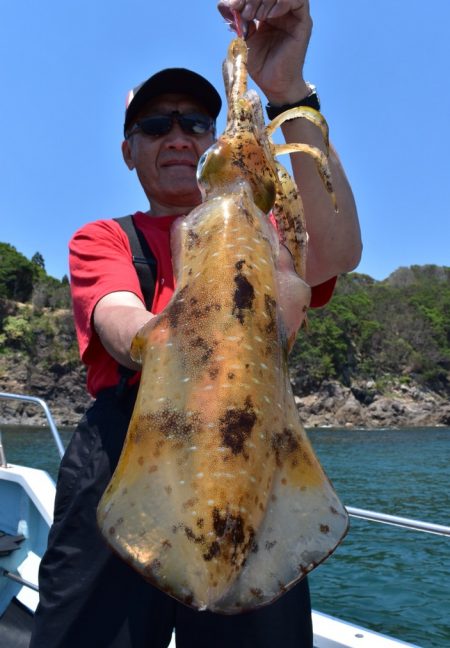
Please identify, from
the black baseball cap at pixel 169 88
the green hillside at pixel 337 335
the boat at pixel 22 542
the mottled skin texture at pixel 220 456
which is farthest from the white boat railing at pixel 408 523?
the green hillside at pixel 337 335

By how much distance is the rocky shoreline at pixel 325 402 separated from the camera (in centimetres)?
6794

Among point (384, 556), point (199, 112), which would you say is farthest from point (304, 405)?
point (199, 112)

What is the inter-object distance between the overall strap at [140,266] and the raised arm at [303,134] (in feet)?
1.95

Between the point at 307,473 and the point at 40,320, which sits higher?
the point at 40,320

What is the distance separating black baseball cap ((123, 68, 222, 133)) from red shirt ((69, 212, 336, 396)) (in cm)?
46

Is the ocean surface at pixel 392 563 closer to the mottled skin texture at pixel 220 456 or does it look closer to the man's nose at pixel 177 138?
the man's nose at pixel 177 138

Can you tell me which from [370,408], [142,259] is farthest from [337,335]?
[142,259]

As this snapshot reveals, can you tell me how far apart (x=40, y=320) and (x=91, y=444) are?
250ft

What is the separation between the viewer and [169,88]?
7.98 feet

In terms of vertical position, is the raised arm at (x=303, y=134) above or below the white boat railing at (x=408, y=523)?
above

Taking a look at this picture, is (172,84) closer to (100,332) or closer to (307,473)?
(100,332)

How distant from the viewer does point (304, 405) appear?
6981 centimetres

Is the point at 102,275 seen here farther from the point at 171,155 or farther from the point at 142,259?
the point at 171,155

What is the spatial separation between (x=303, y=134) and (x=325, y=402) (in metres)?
70.5
